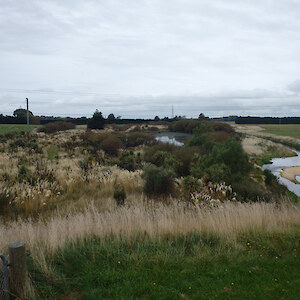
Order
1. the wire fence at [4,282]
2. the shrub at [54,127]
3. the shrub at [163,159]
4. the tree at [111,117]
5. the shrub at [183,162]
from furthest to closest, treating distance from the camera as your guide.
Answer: the tree at [111,117] → the shrub at [54,127] → the shrub at [163,159] → the shrub at [183,162] → the wire fence at [4,282]

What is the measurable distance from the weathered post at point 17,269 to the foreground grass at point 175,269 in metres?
0.30

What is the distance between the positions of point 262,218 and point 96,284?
15.3 feet

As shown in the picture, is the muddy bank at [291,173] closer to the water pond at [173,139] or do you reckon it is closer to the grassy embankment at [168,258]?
the water pond at [173,139]

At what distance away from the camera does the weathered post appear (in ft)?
11.7

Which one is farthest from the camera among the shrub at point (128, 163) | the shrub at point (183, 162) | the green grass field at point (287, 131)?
the green grass field at point (287, 131)

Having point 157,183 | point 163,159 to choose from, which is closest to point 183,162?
point 163,159

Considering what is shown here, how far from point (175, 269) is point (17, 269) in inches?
97.0

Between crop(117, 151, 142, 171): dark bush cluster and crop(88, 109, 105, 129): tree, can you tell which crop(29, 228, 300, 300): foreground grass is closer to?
crop(117, 151, 142, 171): dark bush cluster

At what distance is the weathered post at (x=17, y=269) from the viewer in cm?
356

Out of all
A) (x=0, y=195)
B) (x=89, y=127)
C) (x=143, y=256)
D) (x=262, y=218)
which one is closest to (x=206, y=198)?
(x=262, y=218)

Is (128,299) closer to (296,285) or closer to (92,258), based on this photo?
(92,258)

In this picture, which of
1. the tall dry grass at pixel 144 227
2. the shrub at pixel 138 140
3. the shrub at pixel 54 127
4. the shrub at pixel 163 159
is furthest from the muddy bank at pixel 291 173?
the shrub at pixel 54 127

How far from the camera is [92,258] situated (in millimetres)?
4973

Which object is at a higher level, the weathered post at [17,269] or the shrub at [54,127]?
the shrub at [54,127]
